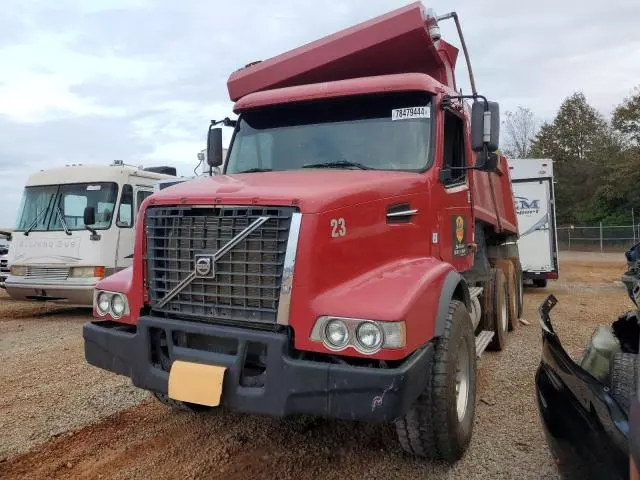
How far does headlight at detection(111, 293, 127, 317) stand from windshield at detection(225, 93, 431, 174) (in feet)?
5.21

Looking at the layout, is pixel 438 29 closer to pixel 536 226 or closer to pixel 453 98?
pixel 453 98

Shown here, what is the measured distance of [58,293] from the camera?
8.99m

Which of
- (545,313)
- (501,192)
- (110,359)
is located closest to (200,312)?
(110,359)

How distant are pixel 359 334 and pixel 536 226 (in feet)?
35.1

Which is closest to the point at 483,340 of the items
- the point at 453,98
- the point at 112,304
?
the point at 453,98

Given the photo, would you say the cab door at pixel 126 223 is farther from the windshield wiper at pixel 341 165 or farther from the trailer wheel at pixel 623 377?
the trailer wheel at pixel 623 377

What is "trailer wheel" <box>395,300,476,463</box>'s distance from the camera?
10.5ft

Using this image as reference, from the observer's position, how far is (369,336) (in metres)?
2.84

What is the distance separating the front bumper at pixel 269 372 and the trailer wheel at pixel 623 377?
955 millimetres

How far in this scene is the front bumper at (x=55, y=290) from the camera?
8.89 metres

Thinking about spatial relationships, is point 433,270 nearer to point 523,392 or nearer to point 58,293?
point 523,392

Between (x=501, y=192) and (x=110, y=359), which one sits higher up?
(x=501, y=192)

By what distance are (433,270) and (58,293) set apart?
24.9 feet

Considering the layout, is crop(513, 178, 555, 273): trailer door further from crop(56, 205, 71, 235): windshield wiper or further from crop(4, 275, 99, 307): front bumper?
crop(56, 205, 71, 235): windshield wiper
